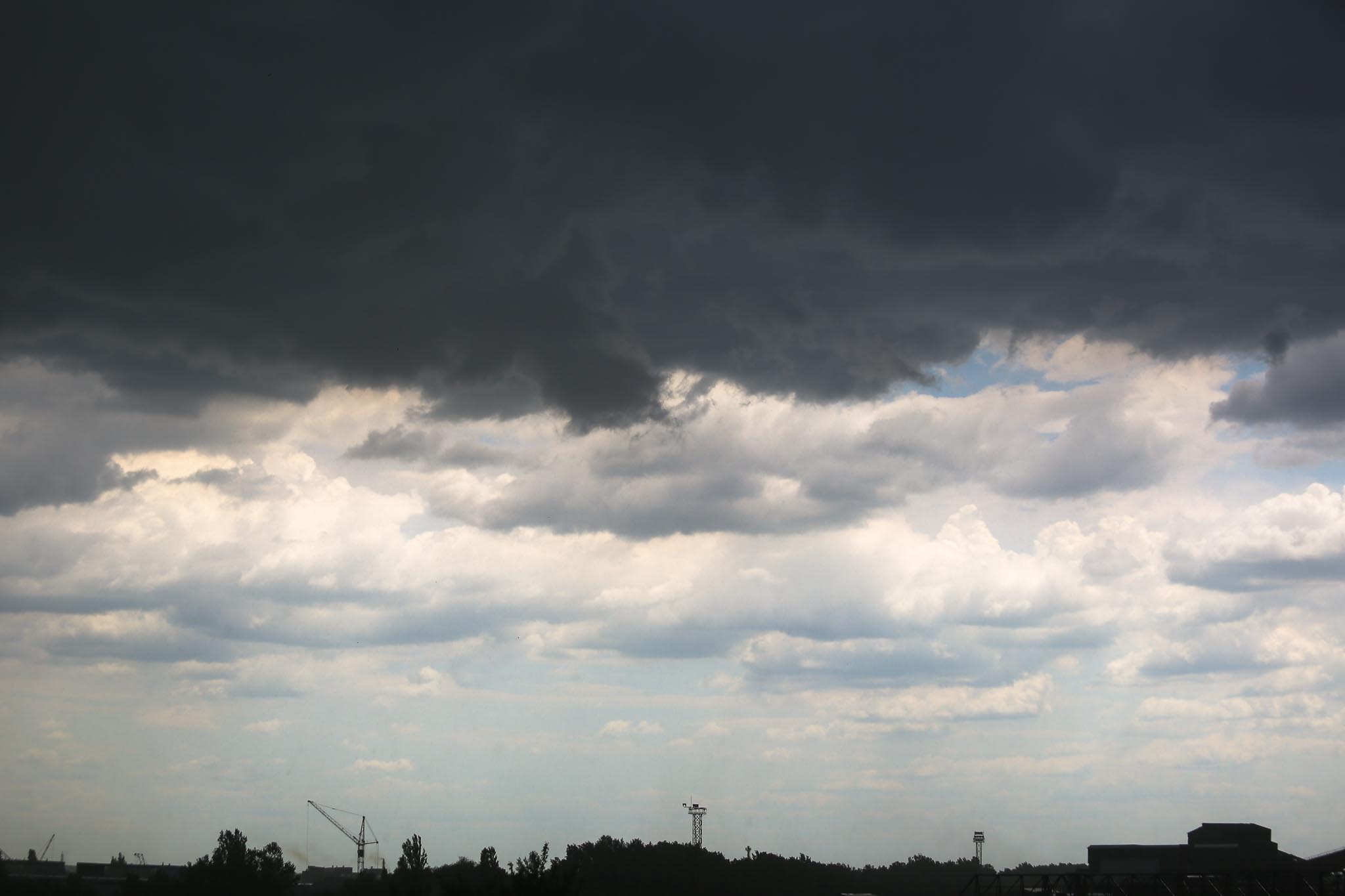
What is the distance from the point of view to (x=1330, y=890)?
447ft

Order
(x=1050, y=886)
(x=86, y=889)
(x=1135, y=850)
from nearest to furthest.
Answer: (x=1050, y=886) → (x=86, y=889) → (x=1135, y=850)

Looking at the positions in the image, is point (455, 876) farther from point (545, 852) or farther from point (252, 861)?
point (252, 861)

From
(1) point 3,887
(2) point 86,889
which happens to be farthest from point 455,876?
(2) point 86,889

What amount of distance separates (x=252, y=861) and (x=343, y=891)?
17.4 meters

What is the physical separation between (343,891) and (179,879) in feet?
75.4

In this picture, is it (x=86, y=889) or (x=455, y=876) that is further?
(x=86, y=889)

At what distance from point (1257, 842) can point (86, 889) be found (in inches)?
6345

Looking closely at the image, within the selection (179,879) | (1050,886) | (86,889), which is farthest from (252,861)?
(1050,886)

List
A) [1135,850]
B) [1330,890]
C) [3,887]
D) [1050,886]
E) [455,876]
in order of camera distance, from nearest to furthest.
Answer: [455,876]
[1050,886]
[3,887]
[1330,890]
[1135,850]

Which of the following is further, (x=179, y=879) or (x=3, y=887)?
(x=179, y=879)

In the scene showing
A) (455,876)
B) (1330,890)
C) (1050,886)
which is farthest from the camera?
(1330,890)

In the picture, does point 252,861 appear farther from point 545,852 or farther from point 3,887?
point 545,852

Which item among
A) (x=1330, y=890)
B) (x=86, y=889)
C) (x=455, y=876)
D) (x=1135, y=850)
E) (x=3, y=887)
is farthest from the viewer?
(x=1135, y=850)

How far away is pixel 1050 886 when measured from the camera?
118 metres
